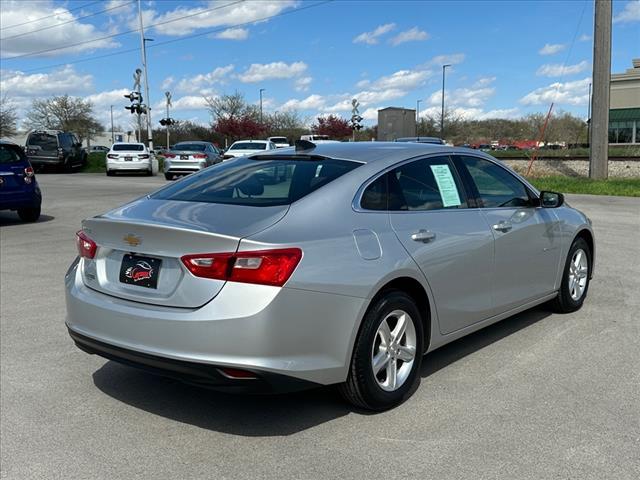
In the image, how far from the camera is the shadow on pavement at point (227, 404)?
3.68m

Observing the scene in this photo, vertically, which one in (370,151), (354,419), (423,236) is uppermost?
(370,151)

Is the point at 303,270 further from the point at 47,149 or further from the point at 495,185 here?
the point at 47,149

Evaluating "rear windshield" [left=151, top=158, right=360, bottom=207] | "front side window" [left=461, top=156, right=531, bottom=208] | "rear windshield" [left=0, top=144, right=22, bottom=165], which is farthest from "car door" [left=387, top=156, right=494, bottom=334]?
"rear windshield" [left=0, top=144, right=22, bottom=165]

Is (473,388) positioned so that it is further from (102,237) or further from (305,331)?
(102,237)

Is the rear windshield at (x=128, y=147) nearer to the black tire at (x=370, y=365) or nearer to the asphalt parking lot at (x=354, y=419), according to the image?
the asphalt parking lot at (x=354, y=419)

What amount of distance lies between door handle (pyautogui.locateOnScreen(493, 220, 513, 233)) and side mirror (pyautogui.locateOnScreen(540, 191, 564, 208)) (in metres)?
0.67

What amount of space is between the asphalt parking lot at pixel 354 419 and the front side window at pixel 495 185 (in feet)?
3.64

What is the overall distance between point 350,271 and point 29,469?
190 centimetres

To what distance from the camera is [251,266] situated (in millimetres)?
3170

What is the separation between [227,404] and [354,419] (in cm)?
81

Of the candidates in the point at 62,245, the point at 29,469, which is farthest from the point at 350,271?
the point at 62,245

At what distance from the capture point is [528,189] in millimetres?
5348

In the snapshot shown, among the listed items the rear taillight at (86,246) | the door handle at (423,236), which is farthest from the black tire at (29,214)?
the door handle at (423,236)

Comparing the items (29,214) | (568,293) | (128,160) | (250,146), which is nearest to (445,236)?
(568,293)
